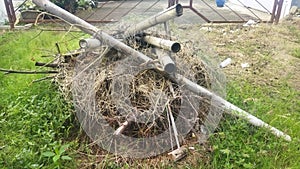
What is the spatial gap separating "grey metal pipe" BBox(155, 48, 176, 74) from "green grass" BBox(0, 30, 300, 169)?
671mm

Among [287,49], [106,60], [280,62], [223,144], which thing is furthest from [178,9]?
[287,49]

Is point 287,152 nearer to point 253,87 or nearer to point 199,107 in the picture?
point 199,107

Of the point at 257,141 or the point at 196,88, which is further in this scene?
the point at 196,88

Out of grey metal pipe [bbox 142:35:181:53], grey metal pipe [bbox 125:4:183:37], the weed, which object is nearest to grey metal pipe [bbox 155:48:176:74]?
grey metal pipe [bbox 142:35:181:53]

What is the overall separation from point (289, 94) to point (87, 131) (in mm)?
2331

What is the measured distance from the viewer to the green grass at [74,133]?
218 centimetres

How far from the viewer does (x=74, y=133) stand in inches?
99.7

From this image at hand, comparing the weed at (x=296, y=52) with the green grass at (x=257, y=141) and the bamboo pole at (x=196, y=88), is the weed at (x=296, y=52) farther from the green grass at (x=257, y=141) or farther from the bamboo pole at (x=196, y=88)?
the bamboo pole at (x=196, y=88)

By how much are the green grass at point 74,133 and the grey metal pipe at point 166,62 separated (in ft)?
2.20

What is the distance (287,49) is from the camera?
15.5 feet

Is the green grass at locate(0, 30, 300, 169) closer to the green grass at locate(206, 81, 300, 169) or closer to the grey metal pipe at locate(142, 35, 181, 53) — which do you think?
the green grass at locate(206, 81, 300, 169)

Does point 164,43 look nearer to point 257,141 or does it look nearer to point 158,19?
point 158,19

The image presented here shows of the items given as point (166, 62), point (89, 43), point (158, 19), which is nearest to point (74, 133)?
point (89, 43)

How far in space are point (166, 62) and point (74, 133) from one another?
3.38ft
